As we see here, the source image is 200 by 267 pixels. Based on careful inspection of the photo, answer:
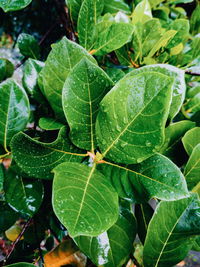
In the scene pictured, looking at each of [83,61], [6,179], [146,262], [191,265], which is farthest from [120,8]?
[191,265]

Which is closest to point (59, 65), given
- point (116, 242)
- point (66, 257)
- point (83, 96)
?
point (83, 96)

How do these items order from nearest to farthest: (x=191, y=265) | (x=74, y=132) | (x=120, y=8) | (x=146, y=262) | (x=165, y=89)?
(x=165, y=89), (x=74, y=132), (x=146, y=262), (x=120, y=8), (x=191, y=265)

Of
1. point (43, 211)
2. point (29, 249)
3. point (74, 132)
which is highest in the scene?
point (74, 132)

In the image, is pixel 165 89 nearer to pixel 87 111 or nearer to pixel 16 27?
pixel 87 111

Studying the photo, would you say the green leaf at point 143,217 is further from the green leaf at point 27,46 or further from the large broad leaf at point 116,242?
the green leaf at point 27,46

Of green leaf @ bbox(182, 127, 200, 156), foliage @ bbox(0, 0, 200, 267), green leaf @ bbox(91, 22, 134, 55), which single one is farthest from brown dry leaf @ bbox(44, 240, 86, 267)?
green leaf @ bbox(91, 22, 134, 55)

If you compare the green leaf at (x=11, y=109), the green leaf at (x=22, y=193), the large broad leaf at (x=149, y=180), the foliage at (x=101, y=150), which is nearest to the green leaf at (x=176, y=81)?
the foliage at (x=101, y=150)

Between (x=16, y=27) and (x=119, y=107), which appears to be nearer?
(x=119, y=107)
